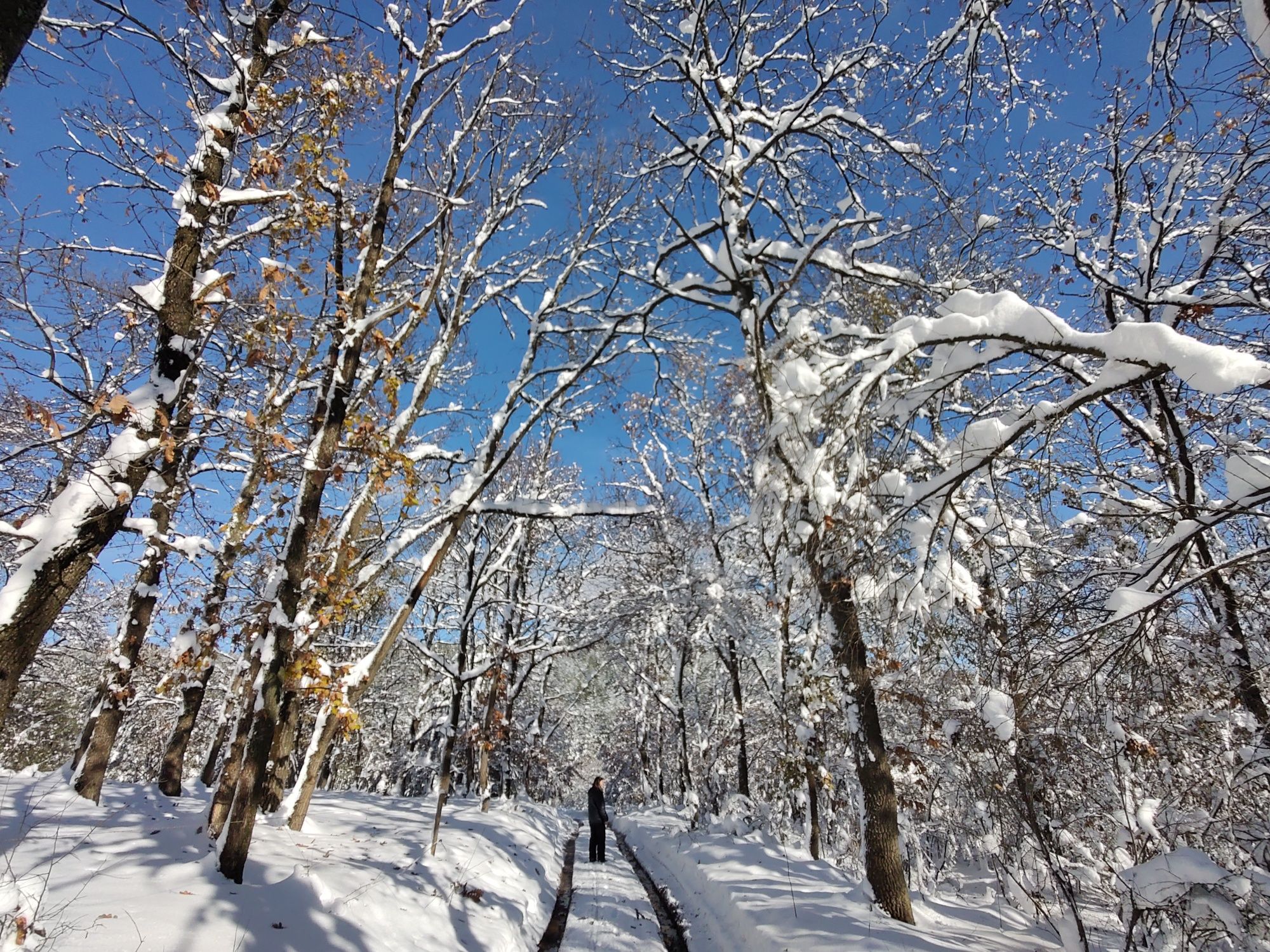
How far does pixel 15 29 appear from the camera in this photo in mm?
2268

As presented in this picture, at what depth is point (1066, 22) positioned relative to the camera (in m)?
3.95

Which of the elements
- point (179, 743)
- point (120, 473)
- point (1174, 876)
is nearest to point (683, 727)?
point (179, 743)

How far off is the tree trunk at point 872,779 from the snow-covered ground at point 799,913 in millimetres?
259

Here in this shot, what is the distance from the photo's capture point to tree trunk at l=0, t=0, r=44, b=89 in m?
2.24

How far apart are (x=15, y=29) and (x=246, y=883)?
5.28m

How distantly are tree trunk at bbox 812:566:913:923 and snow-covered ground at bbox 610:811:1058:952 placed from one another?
0.85ft

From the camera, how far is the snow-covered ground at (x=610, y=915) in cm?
→ 573

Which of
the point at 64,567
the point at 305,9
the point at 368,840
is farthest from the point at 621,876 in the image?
the point at 305,9

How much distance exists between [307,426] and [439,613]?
881cm

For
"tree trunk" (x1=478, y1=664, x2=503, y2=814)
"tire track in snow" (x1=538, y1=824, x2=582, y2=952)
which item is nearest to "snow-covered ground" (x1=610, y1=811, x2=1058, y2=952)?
"tire track in snow" (x1=538, y1=824, x2=582, y2=952)

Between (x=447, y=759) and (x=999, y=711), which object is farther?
(x=447, y=759)

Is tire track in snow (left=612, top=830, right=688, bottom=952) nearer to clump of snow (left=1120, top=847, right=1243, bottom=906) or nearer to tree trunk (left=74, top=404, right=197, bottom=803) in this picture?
clump of snow (left=1120, top=847, right=1243, bottom=906)

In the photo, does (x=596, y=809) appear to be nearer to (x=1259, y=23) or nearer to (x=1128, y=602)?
(x=1128, y=602)

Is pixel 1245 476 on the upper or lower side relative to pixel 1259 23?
lower
